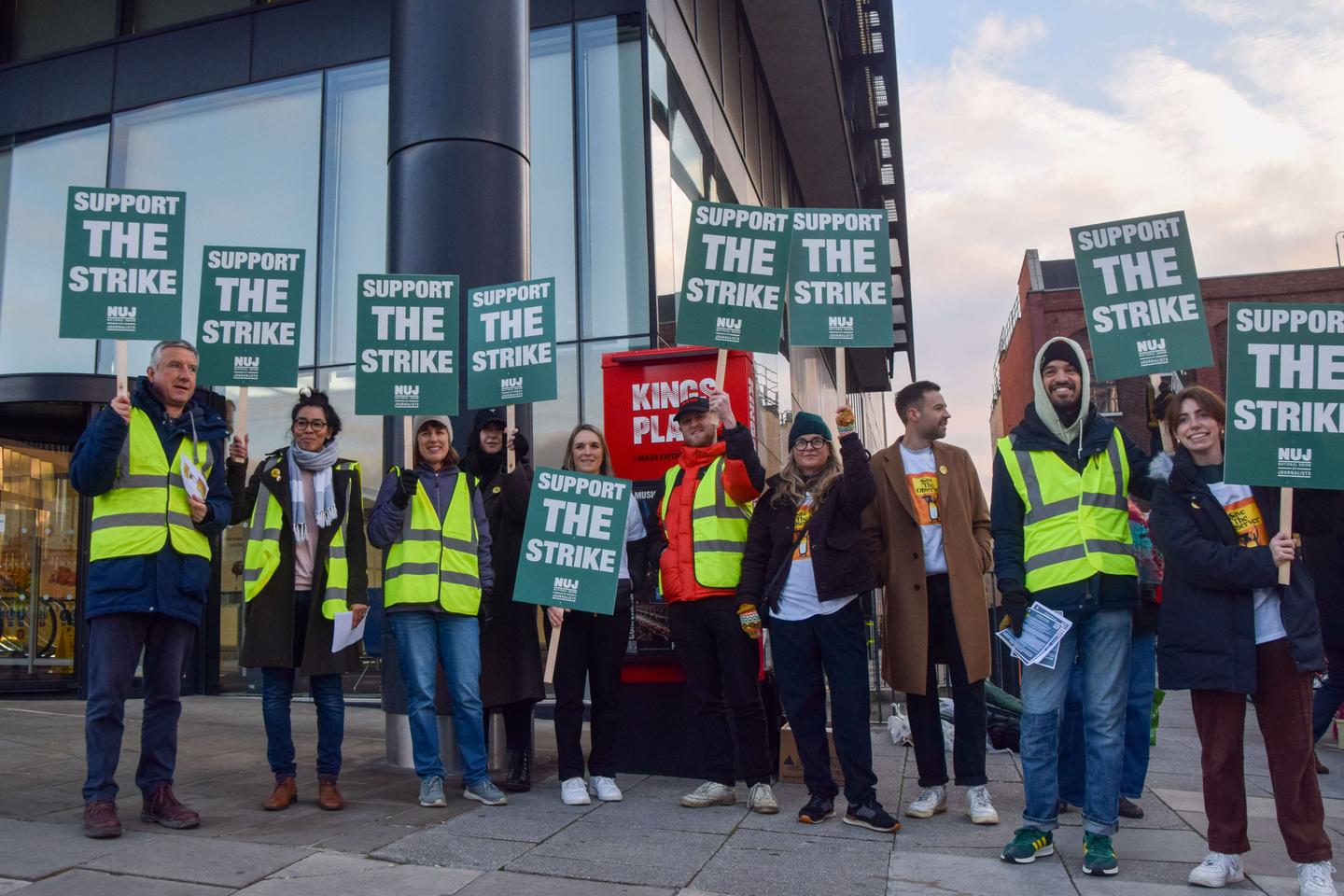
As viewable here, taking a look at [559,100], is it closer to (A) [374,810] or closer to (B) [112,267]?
(B) [112,267]

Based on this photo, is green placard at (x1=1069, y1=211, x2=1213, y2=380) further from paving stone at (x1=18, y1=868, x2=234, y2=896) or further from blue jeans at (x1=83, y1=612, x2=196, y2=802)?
blue jeans at (x1=83, y1=612, x2=196, y2=802)

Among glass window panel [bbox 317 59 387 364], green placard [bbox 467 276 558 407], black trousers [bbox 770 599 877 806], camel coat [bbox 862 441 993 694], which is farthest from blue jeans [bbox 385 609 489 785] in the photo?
glass window panel [bbox 317 59 387 364]

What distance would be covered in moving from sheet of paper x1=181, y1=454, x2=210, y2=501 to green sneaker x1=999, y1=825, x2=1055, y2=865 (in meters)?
3.90

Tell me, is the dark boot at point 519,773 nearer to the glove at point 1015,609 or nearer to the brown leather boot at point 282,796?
the brown leather boot at point 282,796

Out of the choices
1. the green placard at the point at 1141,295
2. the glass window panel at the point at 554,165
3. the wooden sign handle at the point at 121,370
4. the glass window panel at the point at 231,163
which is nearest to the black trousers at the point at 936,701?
the green placard at the point at 1141,295

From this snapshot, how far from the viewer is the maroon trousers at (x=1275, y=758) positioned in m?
3.97

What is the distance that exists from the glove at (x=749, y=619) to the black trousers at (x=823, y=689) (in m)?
0.13

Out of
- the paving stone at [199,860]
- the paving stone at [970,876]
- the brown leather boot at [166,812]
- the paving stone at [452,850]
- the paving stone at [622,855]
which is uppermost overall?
the brown leather boot at [166,812]

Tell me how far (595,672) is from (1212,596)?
3.04m

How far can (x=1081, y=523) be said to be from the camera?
4.52 meters

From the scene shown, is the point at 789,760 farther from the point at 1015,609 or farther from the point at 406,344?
the point at 406,344

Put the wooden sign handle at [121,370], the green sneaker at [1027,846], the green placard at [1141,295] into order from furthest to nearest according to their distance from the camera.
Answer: the green placard at [1141,295] < the wooden sign handle at [121,370] < the green sneaker at [1027,846]

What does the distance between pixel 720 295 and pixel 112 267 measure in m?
3.08

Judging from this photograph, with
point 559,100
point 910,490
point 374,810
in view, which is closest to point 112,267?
point 374,810
